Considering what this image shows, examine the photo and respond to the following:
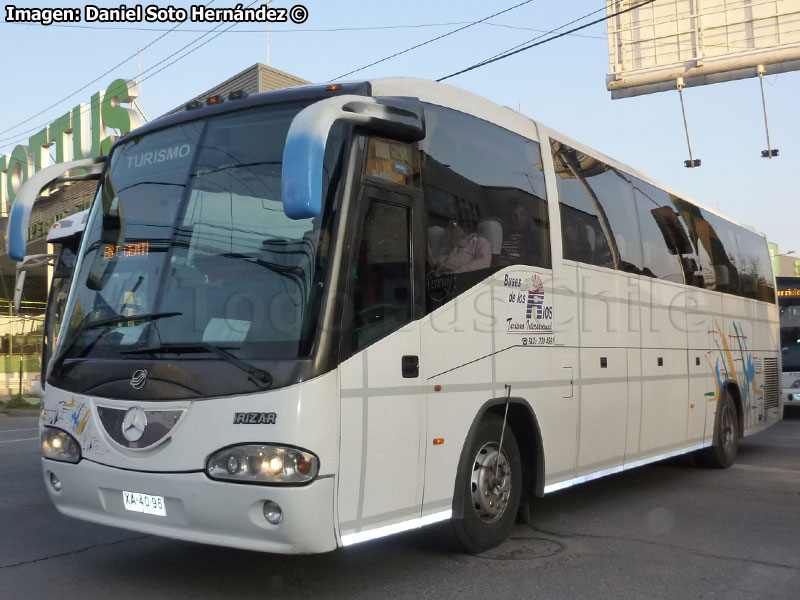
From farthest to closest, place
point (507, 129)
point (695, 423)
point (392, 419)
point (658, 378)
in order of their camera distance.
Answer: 1. point (695, 423)
2. point (658, 378)
3. point (507, 129)
4. point (392, 419)

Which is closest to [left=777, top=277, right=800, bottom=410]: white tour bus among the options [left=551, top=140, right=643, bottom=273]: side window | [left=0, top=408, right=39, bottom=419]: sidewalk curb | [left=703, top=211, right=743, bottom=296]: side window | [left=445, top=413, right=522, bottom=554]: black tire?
[left=703, top=211, right=743, bottom=296]: side window

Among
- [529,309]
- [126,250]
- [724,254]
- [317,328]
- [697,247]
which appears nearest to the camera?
[317,328]

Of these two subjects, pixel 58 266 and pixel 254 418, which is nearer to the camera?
pixel 254 418

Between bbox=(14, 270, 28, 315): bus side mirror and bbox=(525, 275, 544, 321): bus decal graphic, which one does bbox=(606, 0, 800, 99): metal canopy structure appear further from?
bbox=(14, 270, 28, 315): bus side mirror

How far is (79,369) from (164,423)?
2.95 ft

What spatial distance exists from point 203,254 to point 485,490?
2.63 meters

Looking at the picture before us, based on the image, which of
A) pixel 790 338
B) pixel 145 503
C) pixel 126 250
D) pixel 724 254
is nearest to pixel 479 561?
pixel 145 503

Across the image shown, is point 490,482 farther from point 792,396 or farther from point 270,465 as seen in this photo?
point 792,396

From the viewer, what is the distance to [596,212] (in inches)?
326

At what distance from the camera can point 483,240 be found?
6406 mm

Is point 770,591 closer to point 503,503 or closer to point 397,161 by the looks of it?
point 503,503

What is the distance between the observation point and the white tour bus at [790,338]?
67.5ft

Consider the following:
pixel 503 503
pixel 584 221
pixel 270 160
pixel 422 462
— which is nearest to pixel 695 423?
pixel 584 221

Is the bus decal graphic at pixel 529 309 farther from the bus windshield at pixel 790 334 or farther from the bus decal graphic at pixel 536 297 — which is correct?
the bus windshield at pixel 790 334
